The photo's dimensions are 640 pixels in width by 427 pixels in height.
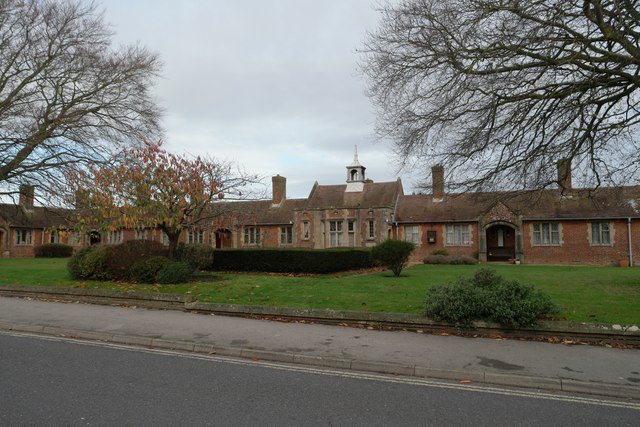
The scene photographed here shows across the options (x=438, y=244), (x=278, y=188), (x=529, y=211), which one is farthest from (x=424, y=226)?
(x=278, y=188)

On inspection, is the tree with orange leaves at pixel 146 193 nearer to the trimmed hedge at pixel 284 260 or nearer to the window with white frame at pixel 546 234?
the trimmed hedge at pixel 284 260

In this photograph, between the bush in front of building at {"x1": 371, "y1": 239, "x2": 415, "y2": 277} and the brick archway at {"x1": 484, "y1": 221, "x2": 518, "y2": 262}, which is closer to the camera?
the bush in front of building at {"x1": 371, "y1": 239, "x2": 415, "y2": 277}

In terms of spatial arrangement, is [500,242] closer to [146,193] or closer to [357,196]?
[357,196]

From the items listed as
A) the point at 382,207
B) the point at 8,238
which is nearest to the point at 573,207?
the point at 382,207

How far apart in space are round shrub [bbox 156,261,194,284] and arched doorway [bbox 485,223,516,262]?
25.6m

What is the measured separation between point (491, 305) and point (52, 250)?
42691mm

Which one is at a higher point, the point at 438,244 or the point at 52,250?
the point at 438,244

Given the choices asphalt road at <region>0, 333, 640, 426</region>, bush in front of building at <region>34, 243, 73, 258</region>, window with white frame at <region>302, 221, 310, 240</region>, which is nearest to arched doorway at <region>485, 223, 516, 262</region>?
window with white frame at <region>302, 221, 310, 240</region>

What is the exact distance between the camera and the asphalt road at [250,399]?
4984 mm

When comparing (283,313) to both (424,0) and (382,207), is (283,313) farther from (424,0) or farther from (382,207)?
(382,207)

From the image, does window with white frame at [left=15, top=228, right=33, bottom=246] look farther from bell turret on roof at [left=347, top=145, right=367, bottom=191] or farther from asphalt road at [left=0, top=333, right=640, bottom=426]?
asphalt road at [left=0, top=333, right=640, bottom=426]

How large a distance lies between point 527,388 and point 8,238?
47.6 m

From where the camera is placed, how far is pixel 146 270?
15.8 metres

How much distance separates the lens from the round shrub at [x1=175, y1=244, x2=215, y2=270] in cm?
1788
